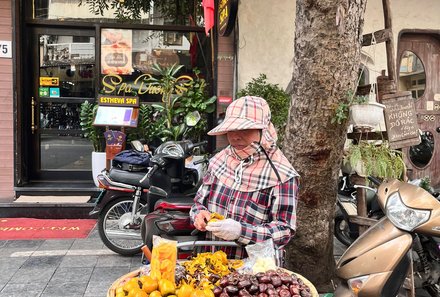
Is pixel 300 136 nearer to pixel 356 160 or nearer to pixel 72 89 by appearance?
pixel 356 160

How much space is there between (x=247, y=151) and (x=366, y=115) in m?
1.42

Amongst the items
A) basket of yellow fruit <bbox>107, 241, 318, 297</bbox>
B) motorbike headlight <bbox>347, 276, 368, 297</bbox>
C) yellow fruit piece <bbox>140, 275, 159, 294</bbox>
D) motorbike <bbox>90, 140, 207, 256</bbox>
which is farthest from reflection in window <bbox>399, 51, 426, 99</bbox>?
yellow fruit piece <bbox>140, 275, 159, 294</bbox>

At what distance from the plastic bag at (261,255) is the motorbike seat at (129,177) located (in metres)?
2.76

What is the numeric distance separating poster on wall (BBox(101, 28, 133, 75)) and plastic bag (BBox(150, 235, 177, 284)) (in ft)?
18.0

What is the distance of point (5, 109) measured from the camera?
643 centimetres

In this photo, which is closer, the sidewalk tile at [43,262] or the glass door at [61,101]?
the sidewalk tile at [43,262]

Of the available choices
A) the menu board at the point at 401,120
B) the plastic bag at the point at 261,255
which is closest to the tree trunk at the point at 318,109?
the menu board at the point at 401,120

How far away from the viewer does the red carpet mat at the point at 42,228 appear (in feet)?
18.1

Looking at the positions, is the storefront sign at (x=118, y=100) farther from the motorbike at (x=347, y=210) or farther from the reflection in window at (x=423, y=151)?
the reflection in window at (x=423, y=151)

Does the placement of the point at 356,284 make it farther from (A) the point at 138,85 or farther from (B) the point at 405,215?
(A) the point at 138,85

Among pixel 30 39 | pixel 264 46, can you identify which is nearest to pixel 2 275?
pixel 30 39

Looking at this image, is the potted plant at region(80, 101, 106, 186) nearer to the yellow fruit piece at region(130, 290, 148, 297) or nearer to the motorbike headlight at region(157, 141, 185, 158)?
the motorbike headlight at region(157, 141, 185, 158)

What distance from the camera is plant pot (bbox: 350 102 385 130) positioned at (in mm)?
3305

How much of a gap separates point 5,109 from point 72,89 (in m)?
1.08
